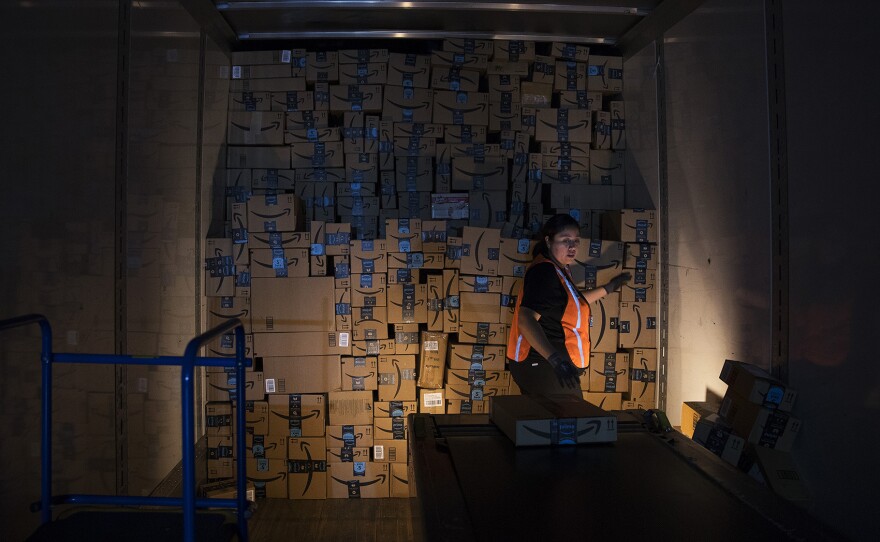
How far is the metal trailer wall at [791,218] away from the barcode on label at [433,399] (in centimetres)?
152

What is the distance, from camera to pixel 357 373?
4086 millimetres

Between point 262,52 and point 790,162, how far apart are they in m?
3.45

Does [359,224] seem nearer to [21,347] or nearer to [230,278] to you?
[230,278]

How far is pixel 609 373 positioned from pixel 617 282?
620 mm

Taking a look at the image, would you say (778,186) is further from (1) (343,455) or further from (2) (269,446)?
(2) (269,446)

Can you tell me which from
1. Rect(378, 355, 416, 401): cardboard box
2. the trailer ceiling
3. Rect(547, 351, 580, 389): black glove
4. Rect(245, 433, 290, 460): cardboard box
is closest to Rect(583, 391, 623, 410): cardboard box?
Rect(378, 355, 416, 401): cardboard box

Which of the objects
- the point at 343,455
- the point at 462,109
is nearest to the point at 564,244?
the point at 462,109

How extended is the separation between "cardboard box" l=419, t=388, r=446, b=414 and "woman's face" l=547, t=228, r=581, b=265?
1.36 m

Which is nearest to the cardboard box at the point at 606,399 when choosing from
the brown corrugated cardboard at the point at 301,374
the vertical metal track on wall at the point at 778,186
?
the vertical metal track on wall at the point at 778,186

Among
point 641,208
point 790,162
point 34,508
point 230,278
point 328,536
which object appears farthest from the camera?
point 641,208

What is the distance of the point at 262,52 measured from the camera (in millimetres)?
4422

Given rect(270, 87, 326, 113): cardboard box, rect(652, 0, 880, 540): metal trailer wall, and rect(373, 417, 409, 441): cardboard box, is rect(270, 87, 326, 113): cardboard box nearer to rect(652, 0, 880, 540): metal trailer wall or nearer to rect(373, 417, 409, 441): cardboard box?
rect(373, 417, 409, 441): cardboard box

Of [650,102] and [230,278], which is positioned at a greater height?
[650,102]

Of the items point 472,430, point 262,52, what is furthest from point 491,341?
point 262,52
